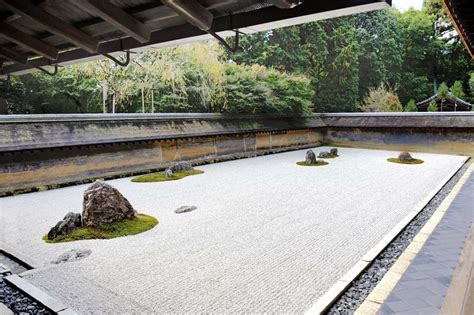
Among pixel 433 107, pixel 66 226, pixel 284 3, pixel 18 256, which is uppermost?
pixel 433 107

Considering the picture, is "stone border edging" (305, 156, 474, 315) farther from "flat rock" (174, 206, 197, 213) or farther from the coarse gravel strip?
"flat rock" (174, 206, 197, 213)

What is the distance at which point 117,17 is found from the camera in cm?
232

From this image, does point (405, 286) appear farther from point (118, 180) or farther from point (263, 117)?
point (263, 117)

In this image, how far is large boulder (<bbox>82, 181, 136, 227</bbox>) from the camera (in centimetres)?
524

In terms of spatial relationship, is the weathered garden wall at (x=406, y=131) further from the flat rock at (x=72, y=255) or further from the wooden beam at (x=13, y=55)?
the wooden beam at (x=13, y=55)

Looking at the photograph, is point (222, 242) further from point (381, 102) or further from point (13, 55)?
point (381, 102)

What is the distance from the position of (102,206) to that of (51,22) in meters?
3.41

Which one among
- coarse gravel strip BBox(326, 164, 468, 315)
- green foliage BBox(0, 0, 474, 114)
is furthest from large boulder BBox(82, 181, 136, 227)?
coarse gravel strip BBox(326, 164, 468, 315)

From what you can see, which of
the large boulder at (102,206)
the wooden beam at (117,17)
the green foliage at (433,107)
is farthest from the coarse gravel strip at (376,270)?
the green foliage at (433,107)

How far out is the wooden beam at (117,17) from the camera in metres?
2.19

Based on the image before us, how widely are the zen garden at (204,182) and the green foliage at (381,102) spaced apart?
883 cm

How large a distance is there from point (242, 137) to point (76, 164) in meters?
7.11

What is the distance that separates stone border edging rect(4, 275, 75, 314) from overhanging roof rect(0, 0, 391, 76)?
239 centimetres

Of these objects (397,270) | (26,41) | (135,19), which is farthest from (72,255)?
(397,270)
